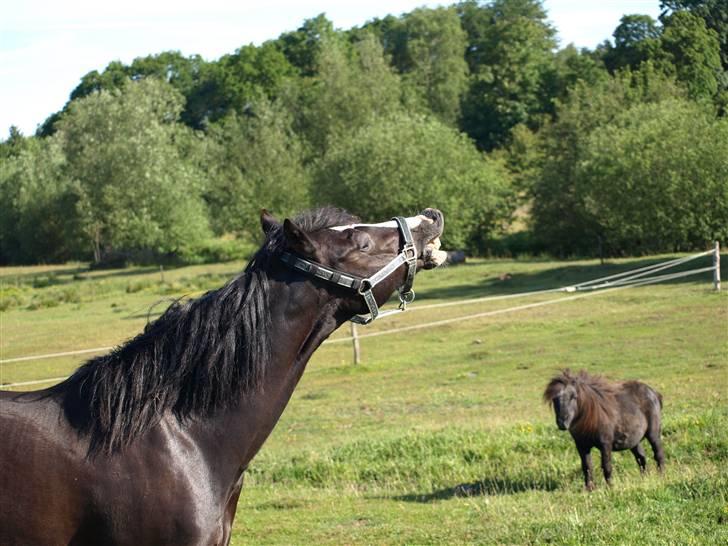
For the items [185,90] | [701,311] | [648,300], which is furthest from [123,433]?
[185,90]

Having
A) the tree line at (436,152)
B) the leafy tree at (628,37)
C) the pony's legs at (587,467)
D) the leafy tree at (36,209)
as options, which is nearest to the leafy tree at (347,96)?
the tree line at (436,152)

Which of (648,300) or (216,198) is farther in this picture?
(216,198)

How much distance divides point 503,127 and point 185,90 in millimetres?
40530

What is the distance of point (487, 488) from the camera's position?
985 cm

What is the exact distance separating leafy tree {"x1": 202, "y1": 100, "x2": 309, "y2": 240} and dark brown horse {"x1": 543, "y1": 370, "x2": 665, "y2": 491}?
4711 cm

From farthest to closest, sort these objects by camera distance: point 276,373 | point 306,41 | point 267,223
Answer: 1. point 306,41
2. point 267,223
3. point 276,373

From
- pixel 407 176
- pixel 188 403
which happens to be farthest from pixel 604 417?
pixel 407 176

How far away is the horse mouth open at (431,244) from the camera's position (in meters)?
3.95

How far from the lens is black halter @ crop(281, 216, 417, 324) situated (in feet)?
12.1

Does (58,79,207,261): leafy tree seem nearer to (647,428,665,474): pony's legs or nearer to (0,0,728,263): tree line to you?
(0,0,728,263): tree line

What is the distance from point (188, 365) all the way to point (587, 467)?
7332mm

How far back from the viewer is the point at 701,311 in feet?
79.6

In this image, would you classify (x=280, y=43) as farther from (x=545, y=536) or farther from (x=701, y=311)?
(x=545, y=536)

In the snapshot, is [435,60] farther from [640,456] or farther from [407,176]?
[640,456]
